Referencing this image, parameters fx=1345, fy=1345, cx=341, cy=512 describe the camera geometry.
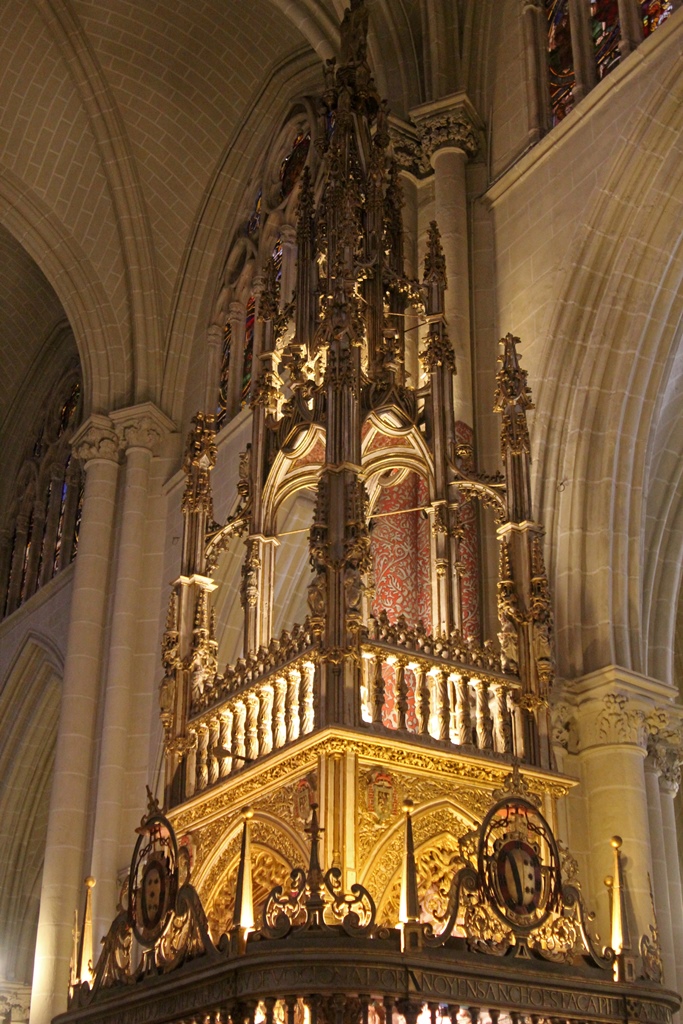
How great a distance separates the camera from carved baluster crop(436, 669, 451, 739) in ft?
21.6

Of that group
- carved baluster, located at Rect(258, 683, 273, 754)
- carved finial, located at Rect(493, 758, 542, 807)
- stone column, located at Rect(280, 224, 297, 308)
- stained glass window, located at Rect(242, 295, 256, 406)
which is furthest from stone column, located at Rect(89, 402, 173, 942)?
carved finial, located at Rect(493, 758, 542, 807)

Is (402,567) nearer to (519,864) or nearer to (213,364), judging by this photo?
(519,864)

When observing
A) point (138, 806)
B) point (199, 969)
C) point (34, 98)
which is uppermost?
point (34, 98)

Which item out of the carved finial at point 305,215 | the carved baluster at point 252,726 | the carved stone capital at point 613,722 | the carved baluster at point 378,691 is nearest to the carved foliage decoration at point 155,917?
the carved baluster at point 252,726

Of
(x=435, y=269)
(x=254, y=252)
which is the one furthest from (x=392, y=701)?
(x=254, y=252)

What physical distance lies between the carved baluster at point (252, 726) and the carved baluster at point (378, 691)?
28.2 inches

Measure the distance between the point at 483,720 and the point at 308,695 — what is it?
3.02ft

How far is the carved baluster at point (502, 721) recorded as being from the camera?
6.74 m

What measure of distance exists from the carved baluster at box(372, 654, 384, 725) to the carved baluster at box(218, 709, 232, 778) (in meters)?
0.94

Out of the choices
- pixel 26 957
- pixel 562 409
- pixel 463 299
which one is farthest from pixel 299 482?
pixel 26 957

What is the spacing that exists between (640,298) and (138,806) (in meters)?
6.78

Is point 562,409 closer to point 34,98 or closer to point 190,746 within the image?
point 190,746

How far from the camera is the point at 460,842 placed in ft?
19.7

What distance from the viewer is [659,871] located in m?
8.63
